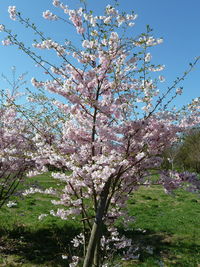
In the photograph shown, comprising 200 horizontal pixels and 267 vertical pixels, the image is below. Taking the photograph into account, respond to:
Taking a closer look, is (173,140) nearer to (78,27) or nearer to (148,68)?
(148,68)

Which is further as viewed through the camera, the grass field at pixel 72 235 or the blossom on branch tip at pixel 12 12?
the grass field at pixel 72 235

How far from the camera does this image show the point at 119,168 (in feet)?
11.4

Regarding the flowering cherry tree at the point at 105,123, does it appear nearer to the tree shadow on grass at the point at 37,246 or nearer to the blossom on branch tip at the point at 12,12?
the blossom on branch tip at the point at 12,12

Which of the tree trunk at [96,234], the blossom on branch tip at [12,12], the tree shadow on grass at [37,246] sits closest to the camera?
the tree trunk at [96,234]

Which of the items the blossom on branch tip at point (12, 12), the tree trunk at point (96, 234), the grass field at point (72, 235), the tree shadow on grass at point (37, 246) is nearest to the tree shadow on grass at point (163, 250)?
the grass field at point (72, 235)

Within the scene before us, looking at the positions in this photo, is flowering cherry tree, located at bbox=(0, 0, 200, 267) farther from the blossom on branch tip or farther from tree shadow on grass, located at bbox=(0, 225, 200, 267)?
tree shadow on grass, located at bbox=(0, 225, 200, 267)

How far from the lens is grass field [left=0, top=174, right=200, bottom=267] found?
712 centimetres

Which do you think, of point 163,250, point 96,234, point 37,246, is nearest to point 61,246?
point 37,246

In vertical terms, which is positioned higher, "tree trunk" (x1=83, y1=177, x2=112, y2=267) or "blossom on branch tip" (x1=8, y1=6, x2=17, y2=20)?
"blossom on branch tip" (x1=8, y1=6, x2=17, y2=20)

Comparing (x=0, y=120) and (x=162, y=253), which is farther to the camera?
(x=0, y=120)

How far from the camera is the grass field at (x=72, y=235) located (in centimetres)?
712

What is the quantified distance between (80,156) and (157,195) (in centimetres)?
1619

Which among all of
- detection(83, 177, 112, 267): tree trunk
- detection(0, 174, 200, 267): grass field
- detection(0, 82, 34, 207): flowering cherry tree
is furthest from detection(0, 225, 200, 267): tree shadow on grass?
detection(83, 177, 112, 267): tree trunk

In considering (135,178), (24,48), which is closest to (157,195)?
(135,178)
